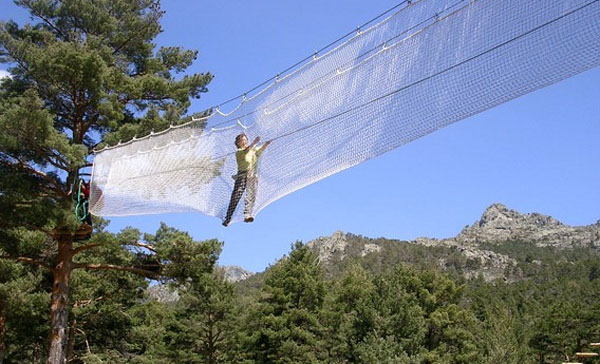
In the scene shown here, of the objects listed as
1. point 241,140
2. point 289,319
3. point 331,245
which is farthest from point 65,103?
point 331,245

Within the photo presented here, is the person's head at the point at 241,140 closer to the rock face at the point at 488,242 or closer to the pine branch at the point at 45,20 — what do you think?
the pine branch at the point at 45,20

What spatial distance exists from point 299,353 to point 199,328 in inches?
226

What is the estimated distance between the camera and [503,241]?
168250mm

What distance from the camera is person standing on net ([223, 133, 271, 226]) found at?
670 centimetres

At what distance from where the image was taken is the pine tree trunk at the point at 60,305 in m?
11.7

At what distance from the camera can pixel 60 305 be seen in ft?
39.5

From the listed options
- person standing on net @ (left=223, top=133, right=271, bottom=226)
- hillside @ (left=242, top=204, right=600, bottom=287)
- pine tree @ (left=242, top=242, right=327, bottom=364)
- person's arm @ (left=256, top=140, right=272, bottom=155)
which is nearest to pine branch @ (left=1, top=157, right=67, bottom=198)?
person standing on net @ (left=223, top=133, right=271, bottom=226)

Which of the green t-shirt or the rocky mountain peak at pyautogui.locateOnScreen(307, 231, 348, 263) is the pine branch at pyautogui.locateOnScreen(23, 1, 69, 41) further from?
the rocky mountain peak at pyautogui.locateOnScreen(307, 231, 348, 263)

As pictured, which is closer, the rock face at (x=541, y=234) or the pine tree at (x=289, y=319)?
the pine tree at (x=289, y=319)

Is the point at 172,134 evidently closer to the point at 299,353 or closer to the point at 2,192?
the point at 2,192

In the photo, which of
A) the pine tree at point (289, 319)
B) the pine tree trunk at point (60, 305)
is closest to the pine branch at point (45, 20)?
the pine tree trunk at point (60, 305)

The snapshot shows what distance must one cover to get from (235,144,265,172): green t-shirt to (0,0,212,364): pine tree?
5070 mm

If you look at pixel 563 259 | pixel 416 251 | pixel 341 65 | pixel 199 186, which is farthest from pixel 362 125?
pixel 563 259

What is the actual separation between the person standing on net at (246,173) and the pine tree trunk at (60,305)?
270 inches
